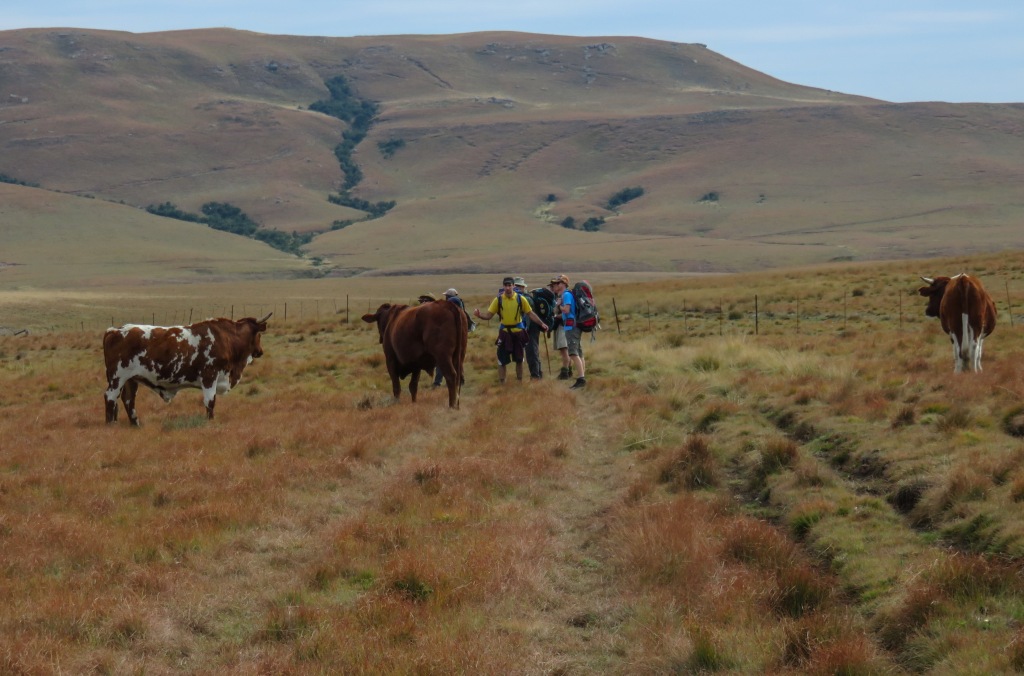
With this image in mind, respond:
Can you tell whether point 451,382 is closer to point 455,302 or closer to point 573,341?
point 455,302

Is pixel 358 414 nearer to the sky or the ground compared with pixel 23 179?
nearer to the ground

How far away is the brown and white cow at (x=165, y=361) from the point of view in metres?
15.3

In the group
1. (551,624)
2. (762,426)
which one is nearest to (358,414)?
(762,426)

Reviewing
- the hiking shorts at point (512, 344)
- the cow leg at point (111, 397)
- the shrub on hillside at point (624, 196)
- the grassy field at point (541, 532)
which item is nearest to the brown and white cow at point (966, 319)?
the grassy field at point (541, 532)

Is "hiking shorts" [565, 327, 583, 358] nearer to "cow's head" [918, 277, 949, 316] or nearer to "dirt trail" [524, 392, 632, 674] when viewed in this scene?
"cow's head" [918, 277, 949, 316]

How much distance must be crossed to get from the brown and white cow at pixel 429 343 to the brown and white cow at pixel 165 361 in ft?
7.38

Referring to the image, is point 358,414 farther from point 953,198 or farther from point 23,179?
point 23,179

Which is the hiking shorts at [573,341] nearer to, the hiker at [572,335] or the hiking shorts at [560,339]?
the hiker at [572,335]

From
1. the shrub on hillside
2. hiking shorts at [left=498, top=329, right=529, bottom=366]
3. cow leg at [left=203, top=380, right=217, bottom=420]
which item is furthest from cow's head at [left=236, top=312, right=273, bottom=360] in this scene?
the shrub on hillside

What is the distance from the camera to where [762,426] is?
41.2 ft

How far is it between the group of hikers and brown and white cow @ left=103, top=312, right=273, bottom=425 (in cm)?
385

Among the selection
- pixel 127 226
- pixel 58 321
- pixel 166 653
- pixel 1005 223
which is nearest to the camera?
pixel 166 653

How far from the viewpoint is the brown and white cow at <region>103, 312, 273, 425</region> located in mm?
15297

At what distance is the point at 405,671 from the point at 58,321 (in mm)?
54027
